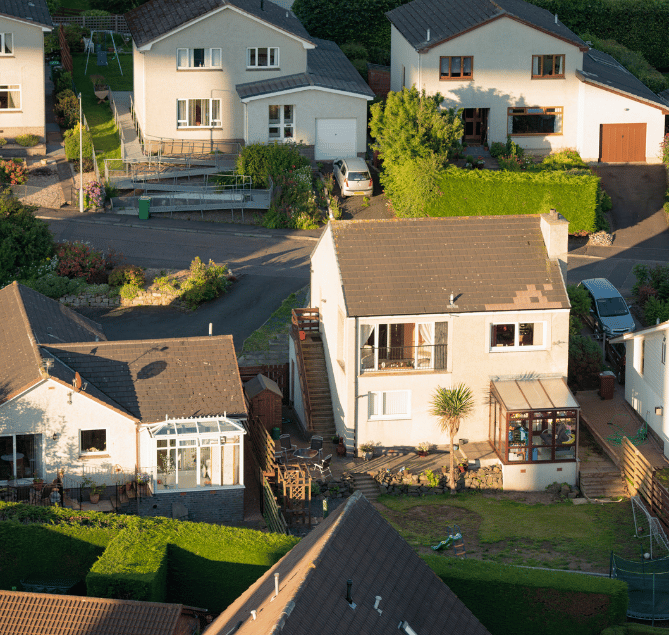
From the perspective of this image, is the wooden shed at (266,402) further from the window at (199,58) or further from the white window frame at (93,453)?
the window at (199,58)

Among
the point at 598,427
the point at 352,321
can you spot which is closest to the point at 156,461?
the point at 352,321

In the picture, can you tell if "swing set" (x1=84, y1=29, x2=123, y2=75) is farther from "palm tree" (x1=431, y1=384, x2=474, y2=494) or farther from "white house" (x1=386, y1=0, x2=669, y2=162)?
"palm tree" (x1=431, y1=384, x2=474, y2=494)

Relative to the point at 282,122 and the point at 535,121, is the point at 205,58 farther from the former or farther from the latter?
the point at 535,121

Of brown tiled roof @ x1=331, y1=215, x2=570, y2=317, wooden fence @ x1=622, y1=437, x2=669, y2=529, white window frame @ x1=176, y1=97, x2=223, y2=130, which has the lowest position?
wooden fence @ x1=622, y1=437, x2=669, y2=529

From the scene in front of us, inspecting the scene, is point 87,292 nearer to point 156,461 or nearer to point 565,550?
point 156,461

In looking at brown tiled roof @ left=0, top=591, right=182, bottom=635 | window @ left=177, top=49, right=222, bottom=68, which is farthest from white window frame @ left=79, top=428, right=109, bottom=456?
window @ left=177, top=49, right=222, bottom=68

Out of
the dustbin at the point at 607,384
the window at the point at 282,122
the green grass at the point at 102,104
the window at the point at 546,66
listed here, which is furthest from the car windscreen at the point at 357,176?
the dustbin at the point at 607,384

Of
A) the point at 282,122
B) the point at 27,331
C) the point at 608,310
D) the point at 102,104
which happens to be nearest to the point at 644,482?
the point at 608,310

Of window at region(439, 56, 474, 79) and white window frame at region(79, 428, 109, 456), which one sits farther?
window at region(439, 56, 474, 79)
